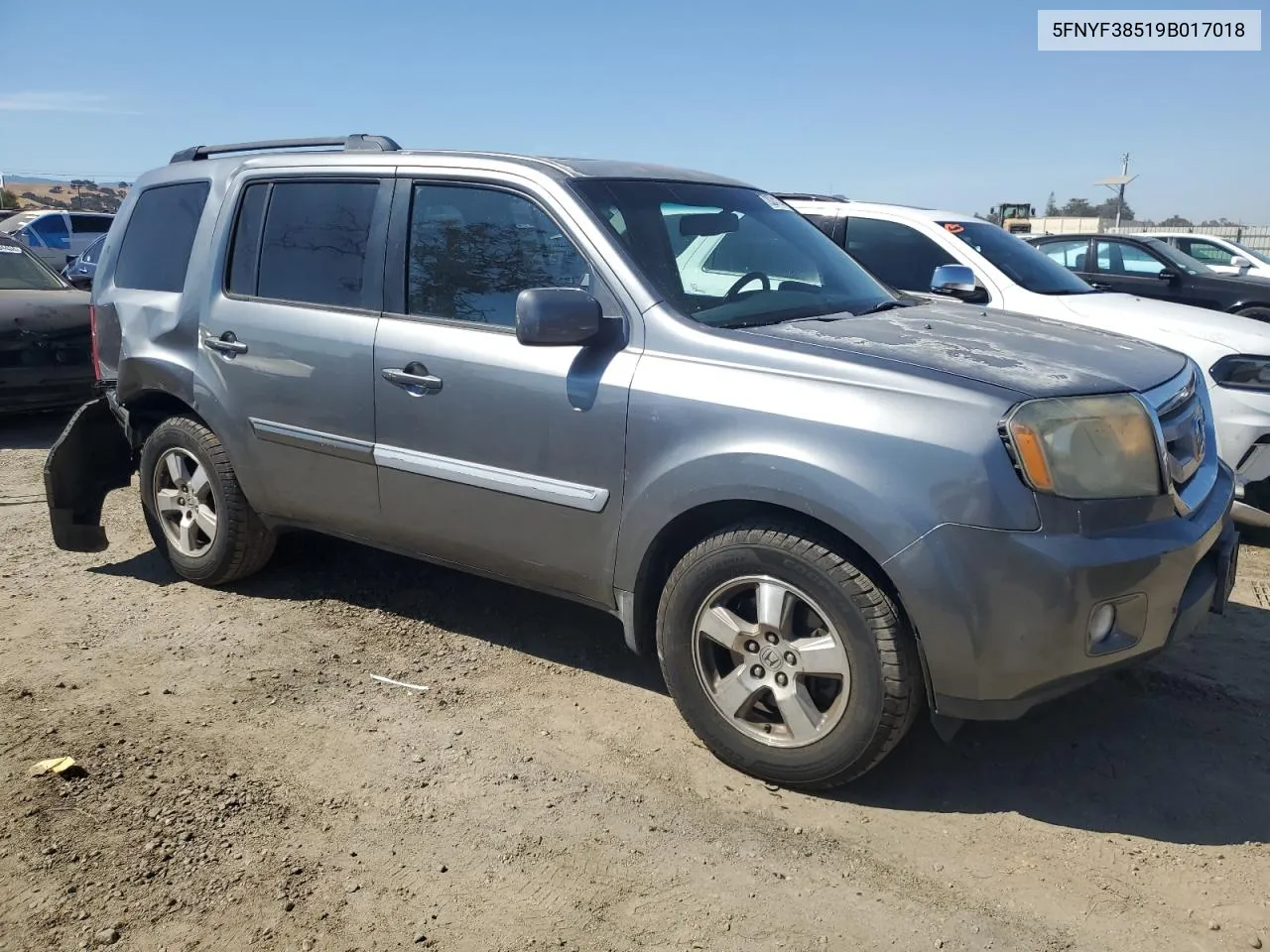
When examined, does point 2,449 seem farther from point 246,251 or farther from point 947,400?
point 947,400

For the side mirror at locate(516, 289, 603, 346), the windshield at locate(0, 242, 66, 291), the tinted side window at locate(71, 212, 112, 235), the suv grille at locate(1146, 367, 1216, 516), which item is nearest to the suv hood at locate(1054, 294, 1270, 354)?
the suv grille at locate(1146, 367, 1216, 516)

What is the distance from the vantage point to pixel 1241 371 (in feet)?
19.3

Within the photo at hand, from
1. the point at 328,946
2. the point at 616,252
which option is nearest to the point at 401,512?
the point at 616,252

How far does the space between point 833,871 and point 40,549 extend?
4573 millimetres

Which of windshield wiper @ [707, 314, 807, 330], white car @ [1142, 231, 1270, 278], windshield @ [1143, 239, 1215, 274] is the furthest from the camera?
white car @ [1142, 231, 1270, 278]

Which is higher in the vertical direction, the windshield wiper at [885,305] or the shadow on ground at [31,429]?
the windshield wiper at [885,305]

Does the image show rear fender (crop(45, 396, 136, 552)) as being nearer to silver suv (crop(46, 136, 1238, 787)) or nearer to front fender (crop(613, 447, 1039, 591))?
silver suv (crop(46, 136, 1238, 787))

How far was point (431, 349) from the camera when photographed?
3.81m

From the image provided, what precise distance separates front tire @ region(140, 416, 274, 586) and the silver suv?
0.02 m

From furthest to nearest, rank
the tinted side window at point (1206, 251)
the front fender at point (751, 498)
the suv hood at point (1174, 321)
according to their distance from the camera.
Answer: the tinted side window at point (1206, 251) → the suv hood at point (1174, 321) → the front fender at point (751, 498)

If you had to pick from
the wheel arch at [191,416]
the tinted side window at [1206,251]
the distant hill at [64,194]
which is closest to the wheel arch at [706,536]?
the wheel arch at [191,416]

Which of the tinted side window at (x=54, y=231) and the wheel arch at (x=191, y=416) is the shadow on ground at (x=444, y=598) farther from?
the tinted side window at (x=54, y=231)

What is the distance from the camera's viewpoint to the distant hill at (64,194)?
48778 millimetres

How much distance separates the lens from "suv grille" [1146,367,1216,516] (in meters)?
3.12
